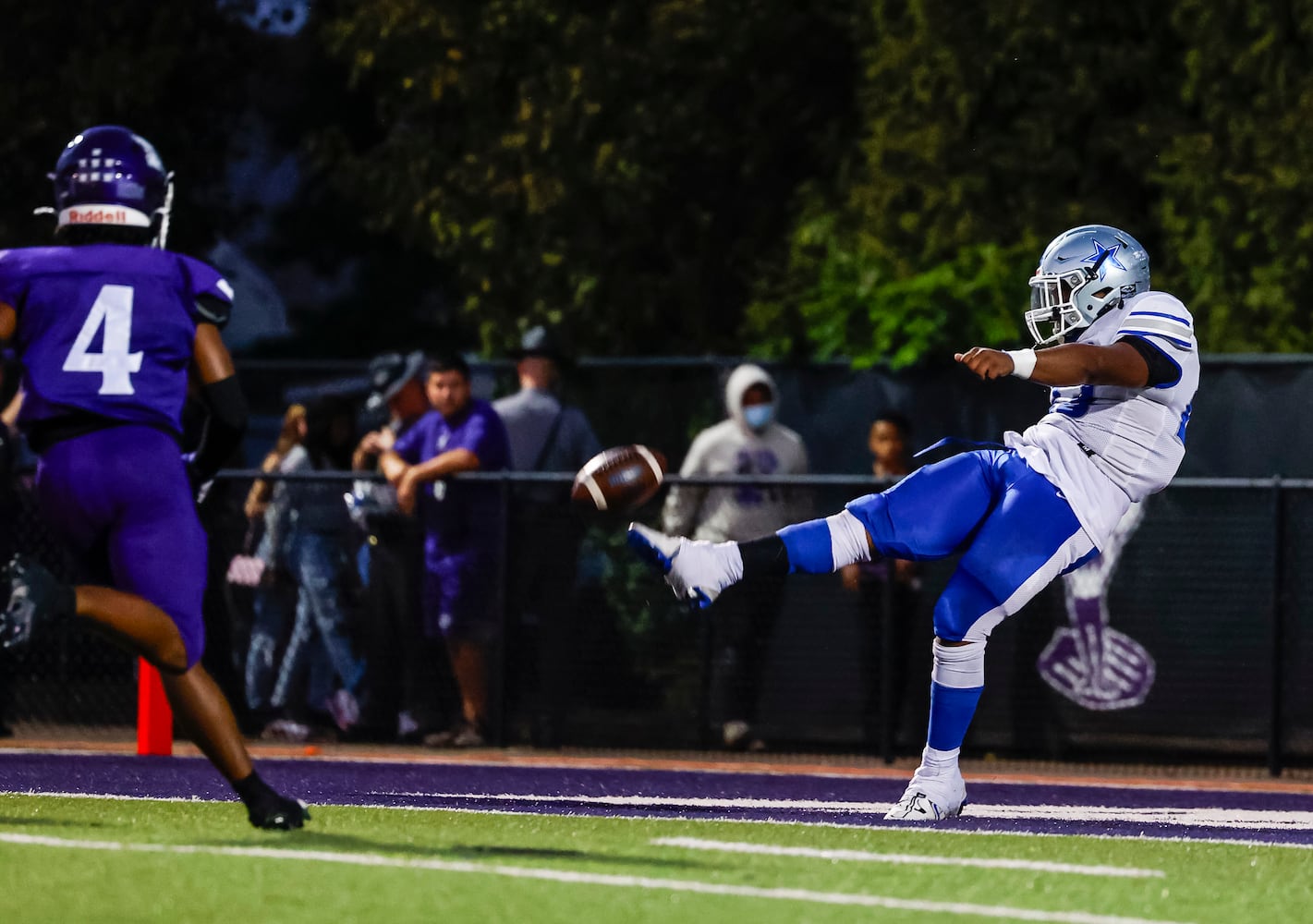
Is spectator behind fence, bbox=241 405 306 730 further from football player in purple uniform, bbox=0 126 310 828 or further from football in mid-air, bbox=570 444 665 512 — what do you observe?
football player in purple uniform, bbox=0 126 310 828

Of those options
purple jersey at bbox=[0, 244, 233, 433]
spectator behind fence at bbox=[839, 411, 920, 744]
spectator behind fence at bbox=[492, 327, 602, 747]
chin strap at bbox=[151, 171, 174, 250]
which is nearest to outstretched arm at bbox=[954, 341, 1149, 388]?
purple jersey at bbox=[0, 244, 233, 433]

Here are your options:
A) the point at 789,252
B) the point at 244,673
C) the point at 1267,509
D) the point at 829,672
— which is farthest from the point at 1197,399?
the point at 789,252

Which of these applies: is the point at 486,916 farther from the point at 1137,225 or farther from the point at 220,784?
the point at 1137,225

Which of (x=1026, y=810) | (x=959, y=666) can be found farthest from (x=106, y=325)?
(x=1026, y=810)

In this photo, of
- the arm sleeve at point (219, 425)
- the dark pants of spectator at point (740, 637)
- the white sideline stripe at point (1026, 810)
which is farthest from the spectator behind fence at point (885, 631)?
the arm sleeve at point (219, 425)

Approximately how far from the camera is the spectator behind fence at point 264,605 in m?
12.5

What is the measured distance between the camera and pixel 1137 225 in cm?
1711

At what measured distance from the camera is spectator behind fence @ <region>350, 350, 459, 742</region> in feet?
40.8

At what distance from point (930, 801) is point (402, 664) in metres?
4.58

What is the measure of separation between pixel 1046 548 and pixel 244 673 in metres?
5.48

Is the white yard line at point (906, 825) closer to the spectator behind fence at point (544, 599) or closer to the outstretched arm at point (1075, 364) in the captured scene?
the outstretched arm at point (1075, 364)

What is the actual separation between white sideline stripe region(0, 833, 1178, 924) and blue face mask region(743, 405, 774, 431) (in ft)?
21.3

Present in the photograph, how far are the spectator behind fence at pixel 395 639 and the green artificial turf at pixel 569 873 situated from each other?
4.44m

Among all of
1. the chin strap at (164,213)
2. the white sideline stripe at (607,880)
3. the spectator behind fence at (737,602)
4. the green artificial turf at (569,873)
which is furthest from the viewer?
the spectator behind fence at (737,602)
